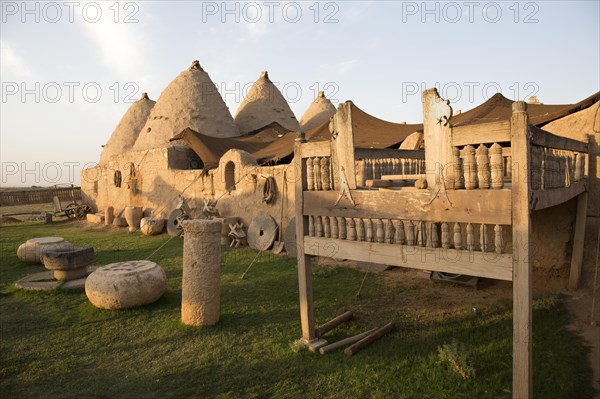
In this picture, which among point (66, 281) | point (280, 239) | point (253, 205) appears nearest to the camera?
point (66, 281)

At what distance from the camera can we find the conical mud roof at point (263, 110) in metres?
23.3

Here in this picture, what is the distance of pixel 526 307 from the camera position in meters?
3.13

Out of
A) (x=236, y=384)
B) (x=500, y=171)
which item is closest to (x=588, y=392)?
(x=500, y=171)

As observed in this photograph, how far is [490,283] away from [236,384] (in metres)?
5.23

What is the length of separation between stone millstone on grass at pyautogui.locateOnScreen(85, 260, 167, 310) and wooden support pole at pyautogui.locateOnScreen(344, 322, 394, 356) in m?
3.47

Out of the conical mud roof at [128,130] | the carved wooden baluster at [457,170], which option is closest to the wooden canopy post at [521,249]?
the carved wooden baluster at [457,170]

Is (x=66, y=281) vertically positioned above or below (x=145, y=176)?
below

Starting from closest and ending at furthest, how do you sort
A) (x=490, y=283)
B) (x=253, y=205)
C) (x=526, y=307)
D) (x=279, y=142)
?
(x=526, y=307), (x=490, y=283), (x=253, y=205), (x=279, y=142)

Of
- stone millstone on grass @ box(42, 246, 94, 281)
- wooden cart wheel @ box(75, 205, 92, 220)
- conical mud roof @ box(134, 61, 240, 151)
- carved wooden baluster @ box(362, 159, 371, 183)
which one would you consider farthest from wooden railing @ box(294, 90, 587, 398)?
wooden cart wheel @ box(75, 205, 92, 220)

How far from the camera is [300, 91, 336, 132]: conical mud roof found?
25.8 metres

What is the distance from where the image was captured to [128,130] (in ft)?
82.5

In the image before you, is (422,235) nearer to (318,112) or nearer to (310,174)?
(310,174)

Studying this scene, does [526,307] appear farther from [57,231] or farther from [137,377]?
[57,231]

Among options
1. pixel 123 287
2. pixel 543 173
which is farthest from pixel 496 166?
pixel 123 287
